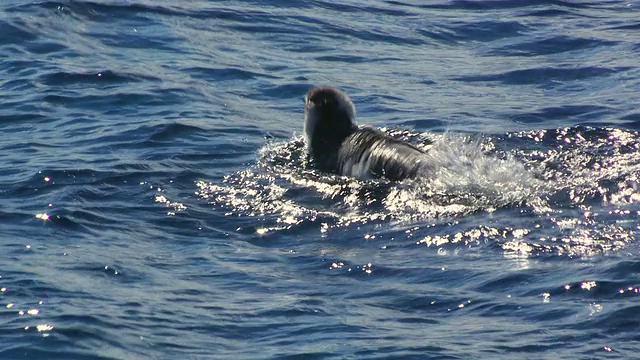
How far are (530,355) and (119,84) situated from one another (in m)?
9.41

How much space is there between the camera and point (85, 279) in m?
8.97

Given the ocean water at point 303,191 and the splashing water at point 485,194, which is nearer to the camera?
the ocean water at point 303,191

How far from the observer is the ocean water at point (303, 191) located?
26.2 feet

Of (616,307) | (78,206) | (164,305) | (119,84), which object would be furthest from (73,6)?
(616,307)

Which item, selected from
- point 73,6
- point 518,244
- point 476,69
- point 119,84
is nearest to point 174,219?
point 518,244

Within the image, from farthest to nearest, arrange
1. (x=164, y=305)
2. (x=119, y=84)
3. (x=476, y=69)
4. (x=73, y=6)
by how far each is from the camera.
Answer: (x=73, y=6) < (x=476, y=69) < (x=119, y=84) < (x=164, y=305)

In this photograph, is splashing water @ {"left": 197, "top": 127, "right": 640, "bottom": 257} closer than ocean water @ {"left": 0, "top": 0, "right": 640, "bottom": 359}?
No

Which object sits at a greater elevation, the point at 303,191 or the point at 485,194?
the point at 485,194

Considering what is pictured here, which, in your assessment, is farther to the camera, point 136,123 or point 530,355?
point 136,123

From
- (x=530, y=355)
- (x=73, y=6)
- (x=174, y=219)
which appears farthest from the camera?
(x=73, y=6)

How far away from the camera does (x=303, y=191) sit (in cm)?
1154

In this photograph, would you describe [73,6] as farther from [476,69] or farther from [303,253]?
[303,253]

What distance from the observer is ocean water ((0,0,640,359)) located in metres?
7.97

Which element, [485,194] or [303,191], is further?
[303,191]
